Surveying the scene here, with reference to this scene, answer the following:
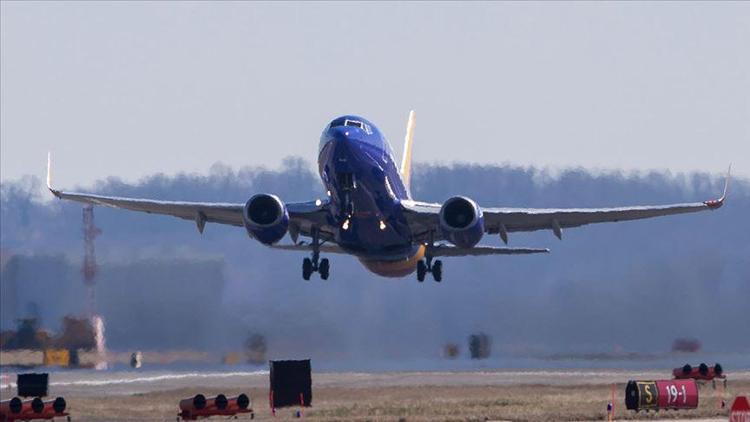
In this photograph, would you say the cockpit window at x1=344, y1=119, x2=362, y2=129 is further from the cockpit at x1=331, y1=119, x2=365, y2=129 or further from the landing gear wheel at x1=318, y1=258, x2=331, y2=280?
the landing gear wheel at x1=318, y1=258, x2=331, y2=280

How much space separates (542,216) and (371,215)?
7611 millimetres

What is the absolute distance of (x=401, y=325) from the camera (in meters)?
69.2

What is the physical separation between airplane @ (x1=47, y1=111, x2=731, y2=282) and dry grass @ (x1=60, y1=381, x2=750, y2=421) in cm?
513

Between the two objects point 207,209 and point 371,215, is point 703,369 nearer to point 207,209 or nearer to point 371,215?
point 371,215

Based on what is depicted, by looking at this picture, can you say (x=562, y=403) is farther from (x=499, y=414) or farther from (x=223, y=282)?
(x=223, y=282)

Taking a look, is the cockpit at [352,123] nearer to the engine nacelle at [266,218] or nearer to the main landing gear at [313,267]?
the engine nacelle at [266,218]

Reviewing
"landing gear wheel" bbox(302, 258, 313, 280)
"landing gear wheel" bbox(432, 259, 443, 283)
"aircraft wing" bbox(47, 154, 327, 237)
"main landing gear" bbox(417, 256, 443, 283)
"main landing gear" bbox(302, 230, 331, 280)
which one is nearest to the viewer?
"aircraft wing" bbox(47, 154, 327, 237)

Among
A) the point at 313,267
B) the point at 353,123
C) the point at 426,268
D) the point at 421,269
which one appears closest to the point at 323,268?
the point at 313,267

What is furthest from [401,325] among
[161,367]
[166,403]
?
A: [166,403]

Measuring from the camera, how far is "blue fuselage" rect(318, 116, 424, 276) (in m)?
53.5

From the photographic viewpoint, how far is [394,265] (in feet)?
202

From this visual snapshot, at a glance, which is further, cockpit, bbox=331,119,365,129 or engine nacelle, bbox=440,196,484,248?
engine nacelle, bbox=440,196,484,248

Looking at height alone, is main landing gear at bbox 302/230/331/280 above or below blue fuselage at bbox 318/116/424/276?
below

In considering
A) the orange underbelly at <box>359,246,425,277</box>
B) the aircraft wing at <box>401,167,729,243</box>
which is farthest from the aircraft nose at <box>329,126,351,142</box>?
the orange underbelly at <box>359,246,425,277</box>
